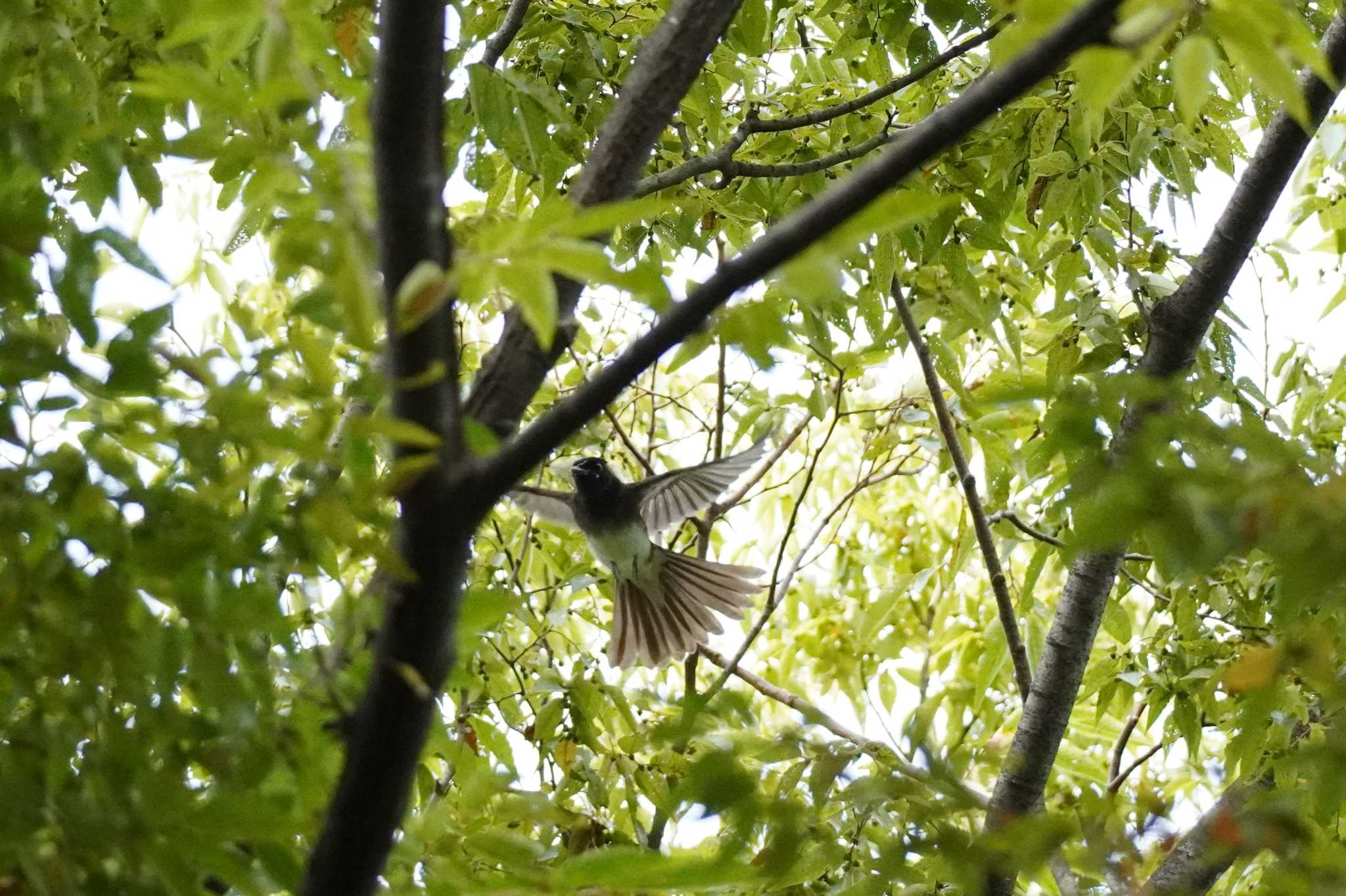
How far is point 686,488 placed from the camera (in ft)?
13.6

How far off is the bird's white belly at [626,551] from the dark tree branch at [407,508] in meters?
2.95

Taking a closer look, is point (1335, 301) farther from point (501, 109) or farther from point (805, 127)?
point (501, 109)

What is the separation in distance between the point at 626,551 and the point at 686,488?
13.2 inches

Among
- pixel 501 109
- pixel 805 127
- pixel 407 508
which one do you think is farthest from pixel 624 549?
pixel 407 508

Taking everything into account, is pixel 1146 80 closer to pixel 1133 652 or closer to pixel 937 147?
pixel 1133 652

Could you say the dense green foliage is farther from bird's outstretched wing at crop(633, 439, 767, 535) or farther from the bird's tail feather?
the bird's tail feather

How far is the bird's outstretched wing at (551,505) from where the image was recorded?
163 inches

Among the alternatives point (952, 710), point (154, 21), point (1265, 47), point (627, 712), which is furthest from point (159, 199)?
point (952, 710)

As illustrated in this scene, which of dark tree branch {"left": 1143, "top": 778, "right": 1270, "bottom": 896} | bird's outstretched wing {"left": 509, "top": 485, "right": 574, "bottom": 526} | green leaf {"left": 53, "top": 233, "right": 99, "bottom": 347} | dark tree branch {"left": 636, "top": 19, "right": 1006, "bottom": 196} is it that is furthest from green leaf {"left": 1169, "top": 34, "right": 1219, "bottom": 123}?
bird's outstretched wing {"left": 509, "top": 485, "right": 574, "bottom": 526}

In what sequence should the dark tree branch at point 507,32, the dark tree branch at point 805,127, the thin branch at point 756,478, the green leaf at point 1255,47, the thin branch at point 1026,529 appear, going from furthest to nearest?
the thin branch at point 756,478 < the thin branch at point 1026,529 < the dark tree branch at point 507,32 < the dark tree branch at point 805,127 < the green leaf at point 1255,47

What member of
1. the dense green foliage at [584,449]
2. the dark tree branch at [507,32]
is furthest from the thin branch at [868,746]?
the dark tree branch at [507,32]

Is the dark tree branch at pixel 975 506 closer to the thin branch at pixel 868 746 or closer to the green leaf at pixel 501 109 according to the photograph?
the thin branch at pixel 868 746

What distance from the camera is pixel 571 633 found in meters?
3.62

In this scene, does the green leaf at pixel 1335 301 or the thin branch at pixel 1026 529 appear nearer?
the thin branch at pixel 1026 529
